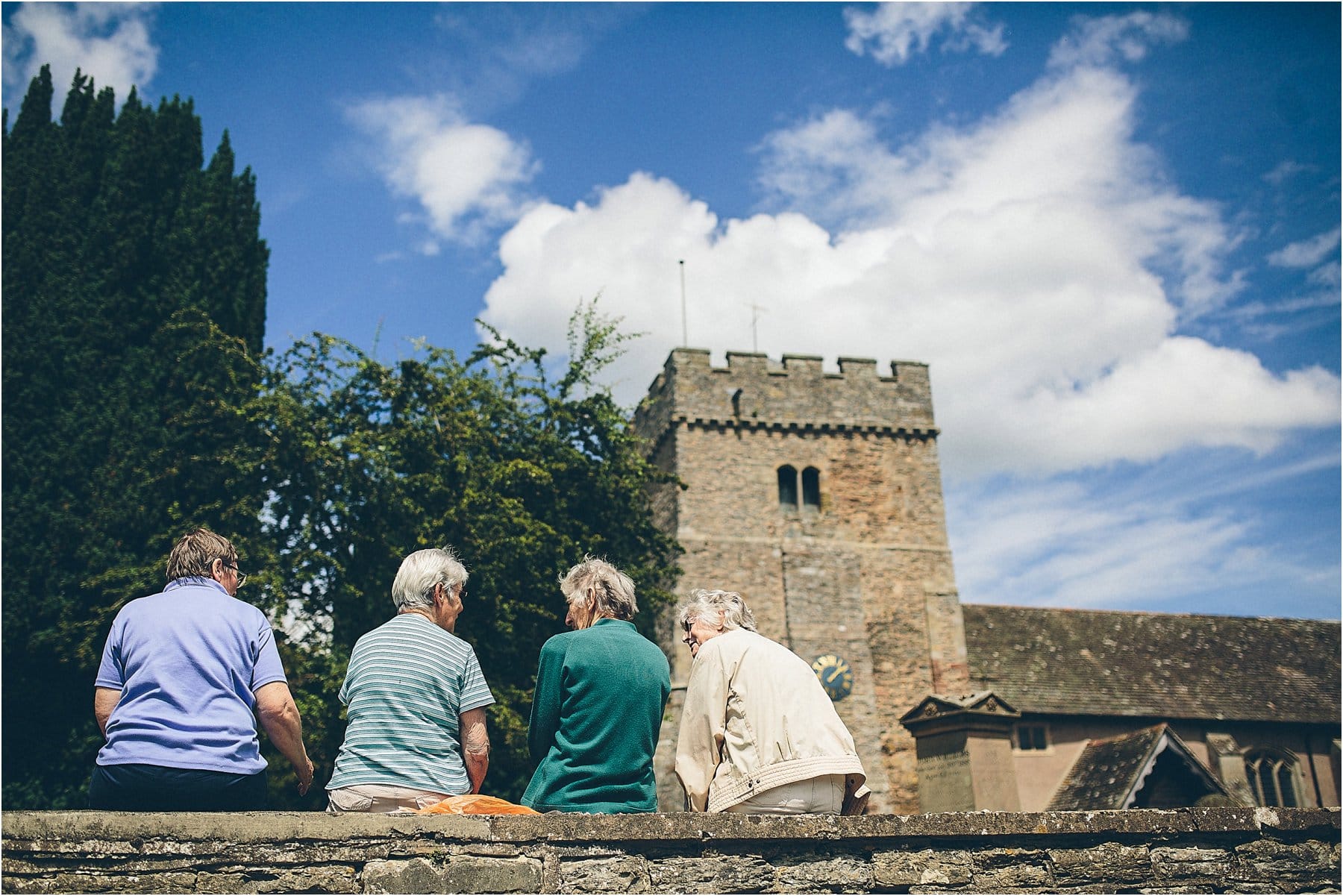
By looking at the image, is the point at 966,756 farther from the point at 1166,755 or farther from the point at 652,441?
the point at 652,441

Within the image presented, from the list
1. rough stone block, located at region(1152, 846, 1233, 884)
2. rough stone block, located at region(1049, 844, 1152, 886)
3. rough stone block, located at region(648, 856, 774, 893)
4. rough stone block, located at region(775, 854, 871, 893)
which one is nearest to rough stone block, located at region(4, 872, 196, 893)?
rough stone block, located at region(648, 856, 774, 893)

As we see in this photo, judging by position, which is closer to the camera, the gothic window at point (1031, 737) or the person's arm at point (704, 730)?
the person's arm at point (704, 730)

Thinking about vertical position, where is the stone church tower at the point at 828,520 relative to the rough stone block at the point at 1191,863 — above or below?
above

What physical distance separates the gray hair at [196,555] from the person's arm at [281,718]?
2.03 feet

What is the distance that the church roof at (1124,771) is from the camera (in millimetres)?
23141

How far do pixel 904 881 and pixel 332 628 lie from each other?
51.8 ft

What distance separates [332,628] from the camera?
19.1 m

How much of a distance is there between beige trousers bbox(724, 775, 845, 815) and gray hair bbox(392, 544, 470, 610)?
68.9 inches

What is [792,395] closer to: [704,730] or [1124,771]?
[1124,771]

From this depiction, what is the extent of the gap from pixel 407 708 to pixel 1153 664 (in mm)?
30104

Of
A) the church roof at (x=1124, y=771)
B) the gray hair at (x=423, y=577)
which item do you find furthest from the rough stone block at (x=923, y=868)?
the church roof at (x=1124, y=771)

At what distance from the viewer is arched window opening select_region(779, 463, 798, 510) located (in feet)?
92.9

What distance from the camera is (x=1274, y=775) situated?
1142 inches

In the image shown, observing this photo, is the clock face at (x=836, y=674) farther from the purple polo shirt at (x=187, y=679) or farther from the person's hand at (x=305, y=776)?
the purple polo shirt at (x=187, y=679)
